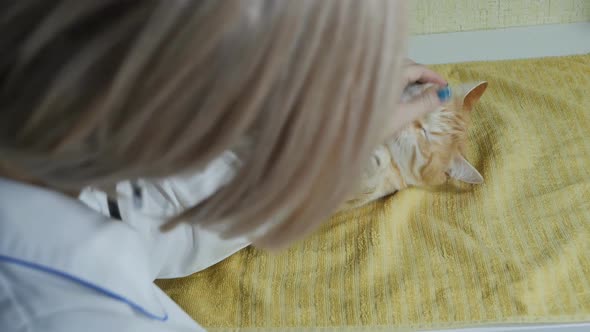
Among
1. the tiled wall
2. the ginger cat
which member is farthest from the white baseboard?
the ginger cat

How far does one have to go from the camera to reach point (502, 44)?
1485 millimetres

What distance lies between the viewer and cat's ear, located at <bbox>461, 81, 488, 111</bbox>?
3.92 feet

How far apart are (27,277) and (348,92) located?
0.35 meters

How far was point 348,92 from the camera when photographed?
0.42 m

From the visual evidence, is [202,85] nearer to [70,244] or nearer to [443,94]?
[70,244]

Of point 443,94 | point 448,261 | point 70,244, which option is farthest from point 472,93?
point 70,244

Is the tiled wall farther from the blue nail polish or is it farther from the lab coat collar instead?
the lab coat collar

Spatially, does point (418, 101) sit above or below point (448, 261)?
above

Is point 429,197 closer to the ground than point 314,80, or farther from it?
closer to the ground

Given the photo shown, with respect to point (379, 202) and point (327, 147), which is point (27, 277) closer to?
point (327, 147)

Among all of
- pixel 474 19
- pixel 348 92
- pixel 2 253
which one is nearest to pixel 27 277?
pixel 2 253

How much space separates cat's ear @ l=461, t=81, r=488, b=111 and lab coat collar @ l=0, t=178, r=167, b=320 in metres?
0.83

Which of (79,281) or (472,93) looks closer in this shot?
(79,281)

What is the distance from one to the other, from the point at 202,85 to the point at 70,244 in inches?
10.5
